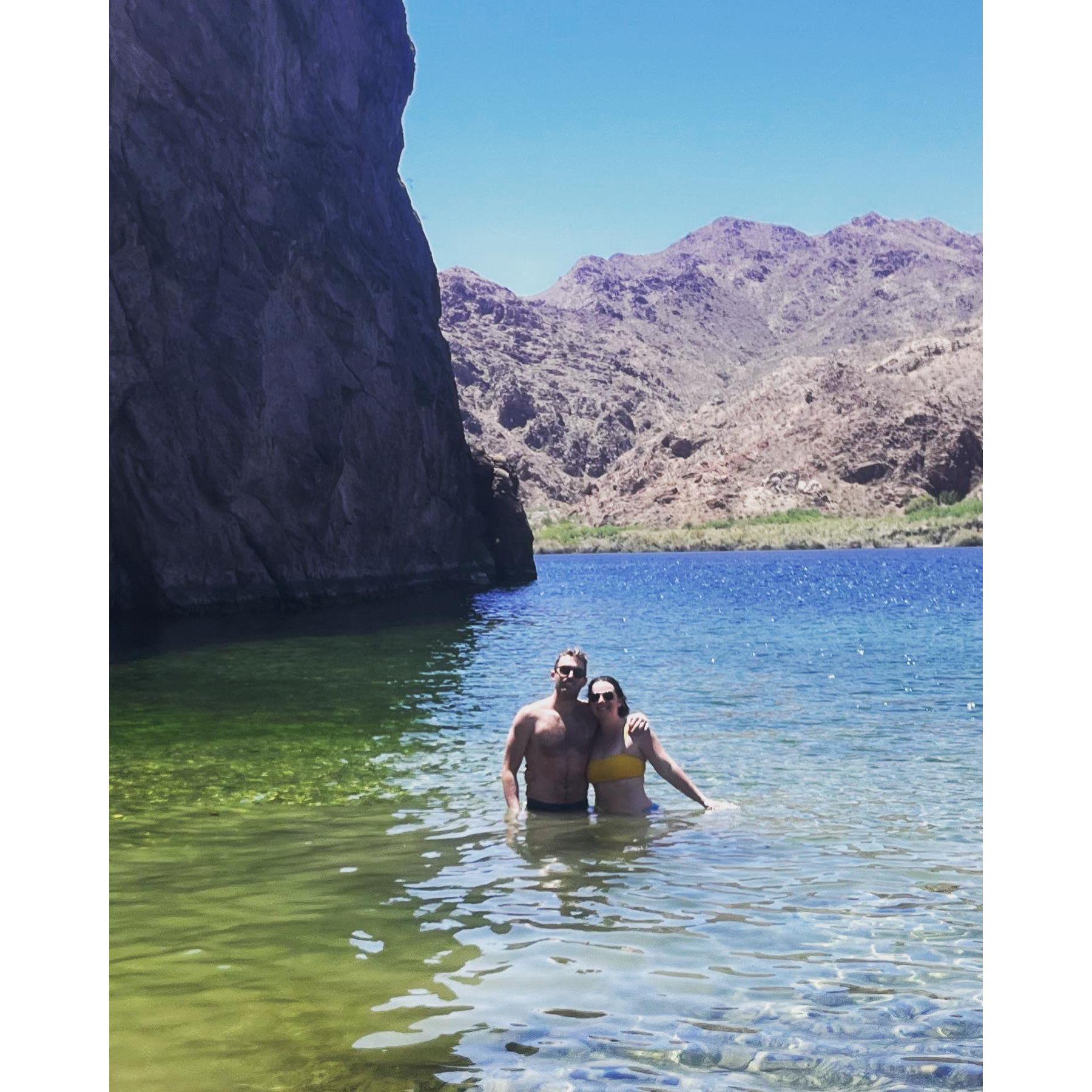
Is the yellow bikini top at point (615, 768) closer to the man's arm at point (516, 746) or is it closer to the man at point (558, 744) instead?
the man at point (558, 744)

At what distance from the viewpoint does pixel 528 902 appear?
693 cm

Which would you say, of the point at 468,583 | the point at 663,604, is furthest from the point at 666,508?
the point at 663,604

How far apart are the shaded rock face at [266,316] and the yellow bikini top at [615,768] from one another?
2640 centimetres

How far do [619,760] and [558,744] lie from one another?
46cm

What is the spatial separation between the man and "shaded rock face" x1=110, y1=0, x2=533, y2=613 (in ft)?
86.1

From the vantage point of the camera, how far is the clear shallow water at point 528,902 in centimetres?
474

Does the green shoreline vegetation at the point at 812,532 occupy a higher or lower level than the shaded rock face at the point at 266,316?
lower

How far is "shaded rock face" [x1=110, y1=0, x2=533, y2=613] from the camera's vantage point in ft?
110

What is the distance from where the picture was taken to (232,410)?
36.9 m

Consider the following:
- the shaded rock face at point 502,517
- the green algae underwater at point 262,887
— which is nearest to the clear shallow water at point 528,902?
the green algae underwater at point 262,887

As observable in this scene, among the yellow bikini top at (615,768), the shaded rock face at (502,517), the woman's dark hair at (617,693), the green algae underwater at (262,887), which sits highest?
the shaded rock face at (502,517)
